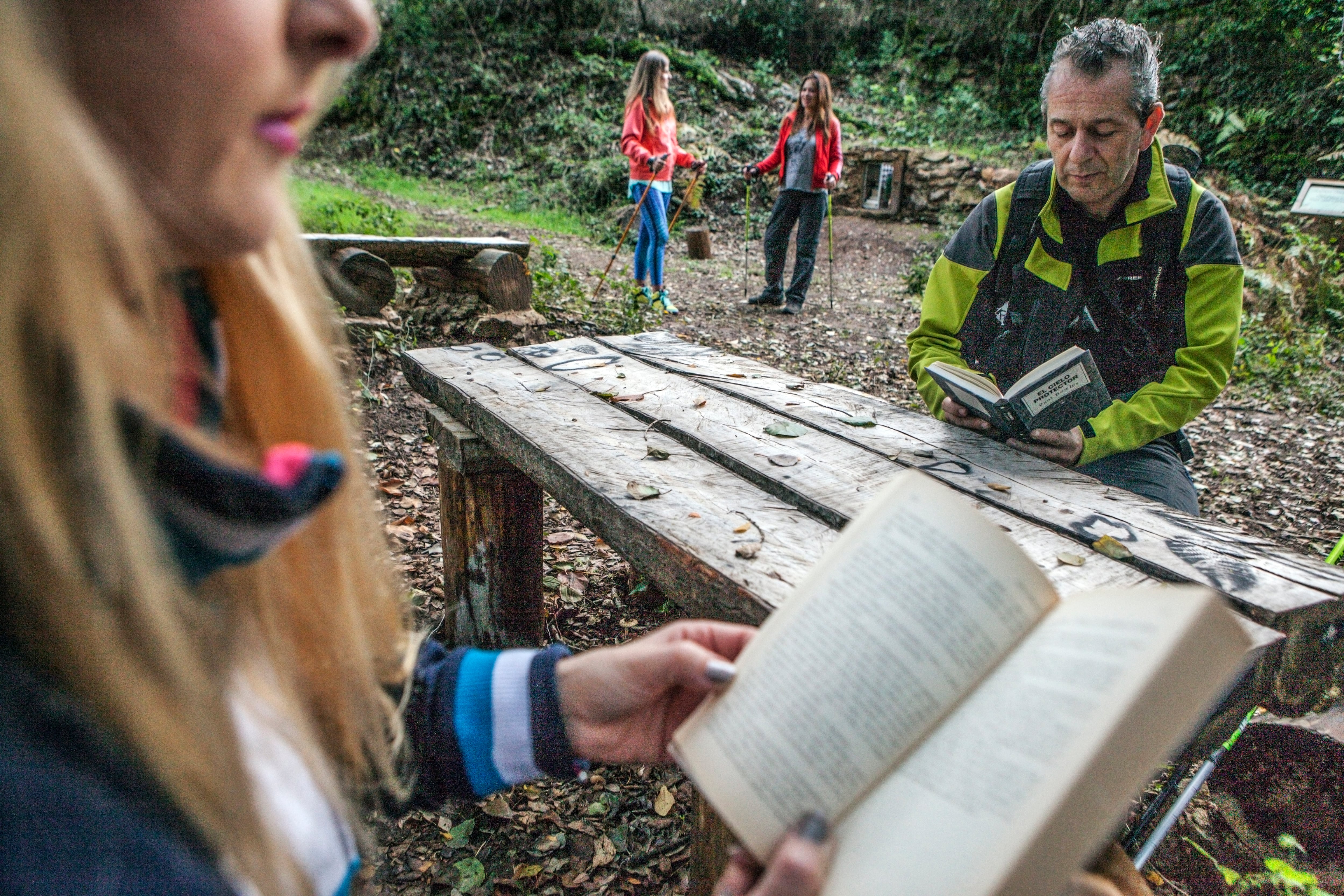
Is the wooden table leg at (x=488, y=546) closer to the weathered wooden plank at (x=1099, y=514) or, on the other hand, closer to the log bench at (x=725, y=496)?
the log bench at (x=725, y=496)

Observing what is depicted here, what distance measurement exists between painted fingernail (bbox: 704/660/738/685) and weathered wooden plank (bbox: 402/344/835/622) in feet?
0.94

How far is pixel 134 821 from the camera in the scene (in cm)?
51

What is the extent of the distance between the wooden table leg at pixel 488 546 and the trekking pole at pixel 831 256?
6.16 metres

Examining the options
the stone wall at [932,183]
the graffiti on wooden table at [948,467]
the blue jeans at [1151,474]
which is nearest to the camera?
the graffiti on wooden table at [948,467]

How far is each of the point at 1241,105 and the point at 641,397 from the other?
569 inches

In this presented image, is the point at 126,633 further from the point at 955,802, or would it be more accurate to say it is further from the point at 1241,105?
the point at 1241,105

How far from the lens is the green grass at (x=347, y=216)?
7.07 meters

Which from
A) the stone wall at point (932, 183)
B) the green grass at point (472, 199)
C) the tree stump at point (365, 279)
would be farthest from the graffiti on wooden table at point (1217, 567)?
the stone wall at point (932, 183)

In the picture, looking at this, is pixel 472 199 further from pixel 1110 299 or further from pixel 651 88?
pixel 1110 299

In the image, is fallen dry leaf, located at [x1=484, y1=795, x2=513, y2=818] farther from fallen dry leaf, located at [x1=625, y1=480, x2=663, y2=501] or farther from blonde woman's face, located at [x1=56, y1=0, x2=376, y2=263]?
blonde woman's face, located at [x1=56, y1=0, x2=376, y2=263]

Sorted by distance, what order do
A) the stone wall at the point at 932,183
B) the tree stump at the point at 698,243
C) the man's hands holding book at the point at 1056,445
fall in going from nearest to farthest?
the man's hands holding book at the point at 1056,445, the tree stump at the point at 698,243, the stone wall at the point at 932,183

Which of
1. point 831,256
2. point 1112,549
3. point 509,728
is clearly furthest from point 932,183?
point 509,728

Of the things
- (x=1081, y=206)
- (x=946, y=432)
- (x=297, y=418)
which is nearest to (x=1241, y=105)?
(x=1081, y=206)

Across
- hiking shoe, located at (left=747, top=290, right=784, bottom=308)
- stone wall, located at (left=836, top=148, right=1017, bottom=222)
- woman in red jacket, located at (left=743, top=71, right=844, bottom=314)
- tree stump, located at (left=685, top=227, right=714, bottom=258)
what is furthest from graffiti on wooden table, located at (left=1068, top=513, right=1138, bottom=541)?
stone wall, located at (left=836, top=148, right=1017, bottom=222)
